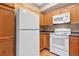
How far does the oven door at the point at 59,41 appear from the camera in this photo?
144 cm

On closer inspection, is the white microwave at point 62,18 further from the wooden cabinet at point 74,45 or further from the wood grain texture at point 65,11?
the wooden cabinet at point 74,45

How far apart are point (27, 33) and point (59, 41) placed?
0.40 meters

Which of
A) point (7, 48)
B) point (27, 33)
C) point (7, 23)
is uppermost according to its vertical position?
point (7, 23)

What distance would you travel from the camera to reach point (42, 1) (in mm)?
1411

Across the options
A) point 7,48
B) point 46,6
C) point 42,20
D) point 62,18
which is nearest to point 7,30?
point 7,48

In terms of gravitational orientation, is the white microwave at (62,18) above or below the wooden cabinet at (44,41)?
above

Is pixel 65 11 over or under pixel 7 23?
over

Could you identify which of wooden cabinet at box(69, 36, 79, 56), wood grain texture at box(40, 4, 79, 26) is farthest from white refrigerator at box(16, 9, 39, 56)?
wooden cabinet at box(69, 36, 79, 56)

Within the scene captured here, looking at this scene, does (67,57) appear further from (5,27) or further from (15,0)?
(15,0)

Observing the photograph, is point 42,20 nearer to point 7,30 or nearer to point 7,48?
point 7,30

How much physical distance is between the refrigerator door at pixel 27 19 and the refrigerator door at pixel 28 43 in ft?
0.20

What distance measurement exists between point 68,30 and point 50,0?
0.41 meters

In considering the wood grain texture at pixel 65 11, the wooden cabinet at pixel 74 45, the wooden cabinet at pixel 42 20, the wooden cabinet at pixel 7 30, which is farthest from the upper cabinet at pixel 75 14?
the wooden cabinet at pixel 7 30

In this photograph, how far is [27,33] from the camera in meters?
1.44
